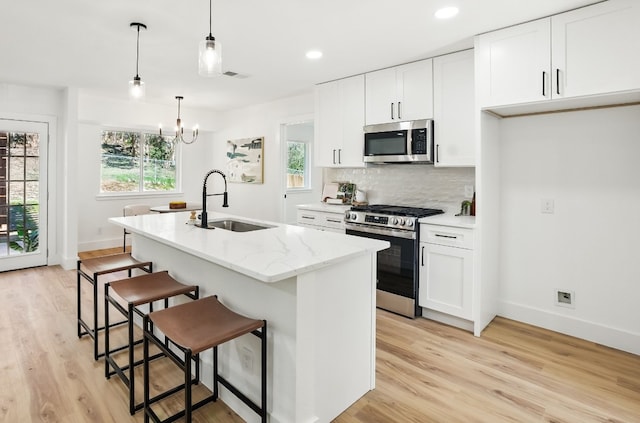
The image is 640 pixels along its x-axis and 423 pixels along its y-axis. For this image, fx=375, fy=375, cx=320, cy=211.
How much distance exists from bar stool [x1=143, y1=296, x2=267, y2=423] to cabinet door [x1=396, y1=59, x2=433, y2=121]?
8.52ft

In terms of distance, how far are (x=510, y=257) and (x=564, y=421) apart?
61.5 inches

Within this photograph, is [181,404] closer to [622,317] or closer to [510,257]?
[510,257]

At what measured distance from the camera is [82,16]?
2.69 metres

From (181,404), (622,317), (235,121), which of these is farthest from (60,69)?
(622,317)

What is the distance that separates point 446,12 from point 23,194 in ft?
17.3

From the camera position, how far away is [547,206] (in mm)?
3047

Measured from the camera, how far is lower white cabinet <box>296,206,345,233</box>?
3965 millimetres

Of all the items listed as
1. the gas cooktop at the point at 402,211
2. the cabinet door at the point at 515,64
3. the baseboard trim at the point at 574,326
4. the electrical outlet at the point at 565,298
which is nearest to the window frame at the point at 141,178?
the gas cooktop at the point at 402,211

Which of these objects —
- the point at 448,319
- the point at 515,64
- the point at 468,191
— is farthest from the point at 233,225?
the point at 515,64

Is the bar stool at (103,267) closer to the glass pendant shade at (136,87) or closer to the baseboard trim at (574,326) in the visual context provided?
the glass pendant shade at (136,87)

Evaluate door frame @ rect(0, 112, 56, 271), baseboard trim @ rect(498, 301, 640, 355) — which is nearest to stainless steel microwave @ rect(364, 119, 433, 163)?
baseboard trim @ rect(498, 301, 640, 355)

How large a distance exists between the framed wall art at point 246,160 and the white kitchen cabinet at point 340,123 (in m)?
1.67

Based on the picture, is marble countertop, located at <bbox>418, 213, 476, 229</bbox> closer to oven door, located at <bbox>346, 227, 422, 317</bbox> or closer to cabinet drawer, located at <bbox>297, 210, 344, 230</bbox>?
oven door, located at <bbox>346, 227, 422, 317</bbox>

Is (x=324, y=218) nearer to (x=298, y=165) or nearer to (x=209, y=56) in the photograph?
(x=209, y=56)
